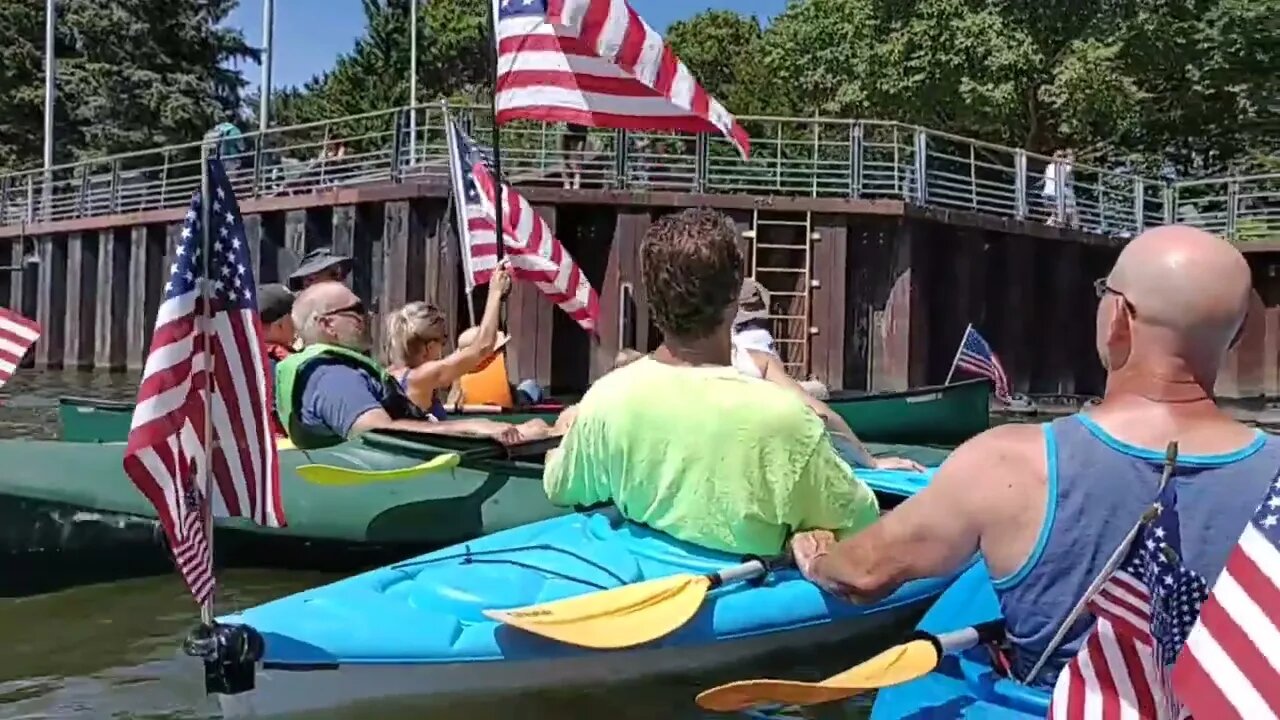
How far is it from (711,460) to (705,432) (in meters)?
0.09

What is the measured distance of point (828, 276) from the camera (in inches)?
615

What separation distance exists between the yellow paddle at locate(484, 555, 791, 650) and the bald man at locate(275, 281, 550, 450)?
2.30 m

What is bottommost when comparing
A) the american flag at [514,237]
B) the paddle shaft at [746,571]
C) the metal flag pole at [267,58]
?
the paddle shaft at [746,571]

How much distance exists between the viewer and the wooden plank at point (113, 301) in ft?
71.1

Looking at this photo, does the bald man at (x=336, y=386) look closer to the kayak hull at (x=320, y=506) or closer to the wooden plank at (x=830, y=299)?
the kayak hull at (x=320, y=506)

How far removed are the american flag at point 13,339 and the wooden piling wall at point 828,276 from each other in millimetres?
8764

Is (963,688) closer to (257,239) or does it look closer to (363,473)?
(363,473)

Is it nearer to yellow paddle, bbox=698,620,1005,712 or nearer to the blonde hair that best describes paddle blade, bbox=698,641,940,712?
yellow paddle, bbox=698,620,1005,712

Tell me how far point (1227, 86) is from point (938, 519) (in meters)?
28.5

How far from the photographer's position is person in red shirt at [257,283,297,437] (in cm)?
636

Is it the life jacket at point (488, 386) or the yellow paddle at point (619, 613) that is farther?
the life jacket at point (488, 386)

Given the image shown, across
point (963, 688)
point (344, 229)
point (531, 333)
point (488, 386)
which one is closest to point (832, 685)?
point (963, 688)

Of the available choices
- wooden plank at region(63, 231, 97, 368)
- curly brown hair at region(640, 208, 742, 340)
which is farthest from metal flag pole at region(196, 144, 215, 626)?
wooden plank at region(63, 231, 97, 368)

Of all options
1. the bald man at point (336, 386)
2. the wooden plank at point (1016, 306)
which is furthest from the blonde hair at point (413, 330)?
the wooden plank at point (1016, 306)
